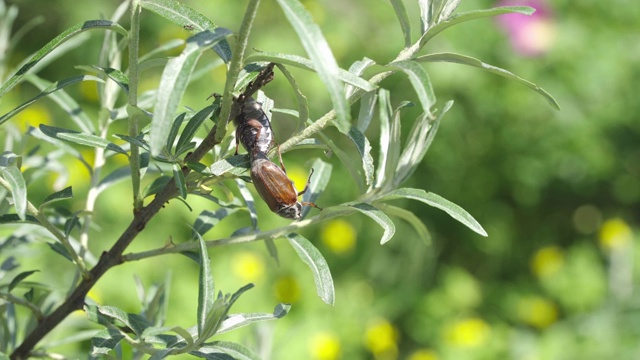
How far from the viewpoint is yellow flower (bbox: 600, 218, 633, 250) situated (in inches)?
101

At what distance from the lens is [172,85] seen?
428 millimetres

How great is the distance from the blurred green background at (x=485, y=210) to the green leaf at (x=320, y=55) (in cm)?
185

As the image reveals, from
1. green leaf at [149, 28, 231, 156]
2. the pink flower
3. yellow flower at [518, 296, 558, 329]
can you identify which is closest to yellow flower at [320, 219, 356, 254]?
yellow flower at [518, 296, 558, 329]

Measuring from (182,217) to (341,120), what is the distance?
6.36 ft

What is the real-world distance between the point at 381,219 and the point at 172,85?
0.23 m

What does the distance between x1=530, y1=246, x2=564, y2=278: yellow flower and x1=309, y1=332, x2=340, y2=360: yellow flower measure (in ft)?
2.80

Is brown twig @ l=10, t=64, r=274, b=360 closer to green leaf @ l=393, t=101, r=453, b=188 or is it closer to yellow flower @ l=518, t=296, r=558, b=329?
green leaf @ l=393, t=101, r=453, b=188

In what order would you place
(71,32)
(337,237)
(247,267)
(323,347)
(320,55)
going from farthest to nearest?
(337,237), (247,267), (323,347), (71,32), (320,55)

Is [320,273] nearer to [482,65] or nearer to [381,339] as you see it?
[482,65]

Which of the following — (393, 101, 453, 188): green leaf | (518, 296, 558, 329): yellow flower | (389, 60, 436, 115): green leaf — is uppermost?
(389, 60, 436, 115): green leaf

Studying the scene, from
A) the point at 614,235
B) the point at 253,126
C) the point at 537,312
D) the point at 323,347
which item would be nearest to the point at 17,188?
the point at 253,126

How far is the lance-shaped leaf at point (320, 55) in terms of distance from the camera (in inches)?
16.1

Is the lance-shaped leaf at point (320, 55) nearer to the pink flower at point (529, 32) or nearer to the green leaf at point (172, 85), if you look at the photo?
the green leaf at point (172, 85)

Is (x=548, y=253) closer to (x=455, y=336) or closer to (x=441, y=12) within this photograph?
(x=455, y=336)
